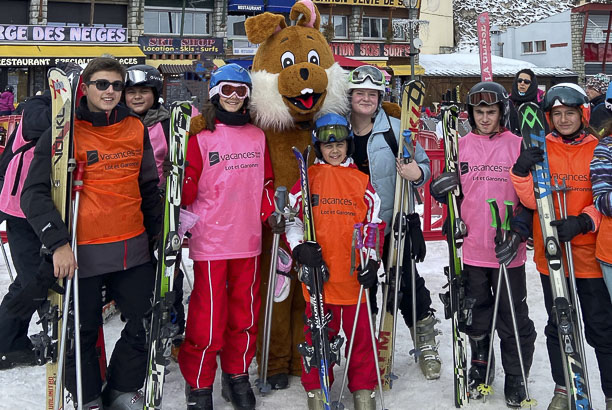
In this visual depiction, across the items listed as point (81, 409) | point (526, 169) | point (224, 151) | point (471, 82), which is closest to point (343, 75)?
point (224, 151)

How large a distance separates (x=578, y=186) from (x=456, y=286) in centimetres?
83

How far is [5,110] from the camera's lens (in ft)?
45.8

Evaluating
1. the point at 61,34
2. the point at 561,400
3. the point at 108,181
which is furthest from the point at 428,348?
the point at 61,34

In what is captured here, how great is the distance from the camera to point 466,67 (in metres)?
31.9

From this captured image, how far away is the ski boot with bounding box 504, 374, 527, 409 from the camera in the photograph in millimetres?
3137

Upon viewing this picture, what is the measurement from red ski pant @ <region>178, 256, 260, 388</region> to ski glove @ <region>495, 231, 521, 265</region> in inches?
52.6

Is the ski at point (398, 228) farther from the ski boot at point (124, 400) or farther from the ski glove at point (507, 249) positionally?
the ski boot at point (124, 400)

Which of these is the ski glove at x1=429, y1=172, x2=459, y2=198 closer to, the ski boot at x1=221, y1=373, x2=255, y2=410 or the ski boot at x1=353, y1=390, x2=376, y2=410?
the ski boot at x1=353, y1=390, x2=376, y2=410

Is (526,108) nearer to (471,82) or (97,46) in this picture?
(97,46)

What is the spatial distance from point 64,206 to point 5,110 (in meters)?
13.2

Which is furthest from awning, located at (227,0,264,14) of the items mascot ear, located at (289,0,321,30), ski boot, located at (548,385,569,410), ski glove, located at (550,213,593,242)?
ski boot, located at (548,385,569,410)

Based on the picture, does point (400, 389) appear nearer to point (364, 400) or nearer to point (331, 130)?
point (364, 400)

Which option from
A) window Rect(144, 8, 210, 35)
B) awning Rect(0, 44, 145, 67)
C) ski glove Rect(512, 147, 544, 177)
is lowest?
ski glove Rect(512, 147, 544, 177)

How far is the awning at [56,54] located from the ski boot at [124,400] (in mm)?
19880
